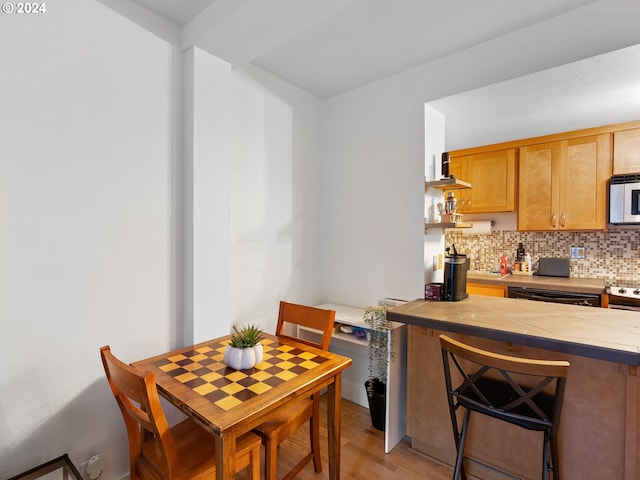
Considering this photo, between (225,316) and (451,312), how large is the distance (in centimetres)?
139

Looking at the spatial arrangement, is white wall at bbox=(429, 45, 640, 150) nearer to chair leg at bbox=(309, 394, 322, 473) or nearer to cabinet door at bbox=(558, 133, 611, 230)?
cabinet door at bbox=(558, 133, 611, 230)

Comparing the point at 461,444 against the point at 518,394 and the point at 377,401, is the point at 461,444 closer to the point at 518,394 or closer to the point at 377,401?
the point at 518,394

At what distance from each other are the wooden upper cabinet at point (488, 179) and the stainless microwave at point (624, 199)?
834 millimetres

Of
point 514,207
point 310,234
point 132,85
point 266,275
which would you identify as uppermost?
point 132,85

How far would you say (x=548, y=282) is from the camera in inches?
127

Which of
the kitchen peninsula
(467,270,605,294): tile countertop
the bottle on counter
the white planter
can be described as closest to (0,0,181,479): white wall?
the white planter

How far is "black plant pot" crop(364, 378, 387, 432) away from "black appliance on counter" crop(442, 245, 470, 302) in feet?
2.46

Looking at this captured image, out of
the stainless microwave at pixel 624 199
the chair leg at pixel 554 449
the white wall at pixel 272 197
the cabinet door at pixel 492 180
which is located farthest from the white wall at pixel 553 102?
the chair leg at pixel 554 449

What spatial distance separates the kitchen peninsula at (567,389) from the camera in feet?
4.52

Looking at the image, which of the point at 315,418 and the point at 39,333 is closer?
the point at 39,333

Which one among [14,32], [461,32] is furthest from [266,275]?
[461,32]

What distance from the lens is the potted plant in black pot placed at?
6.73 ft

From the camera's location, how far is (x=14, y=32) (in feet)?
4.48

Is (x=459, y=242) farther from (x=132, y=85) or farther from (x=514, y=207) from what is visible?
(x=132, y=85)
